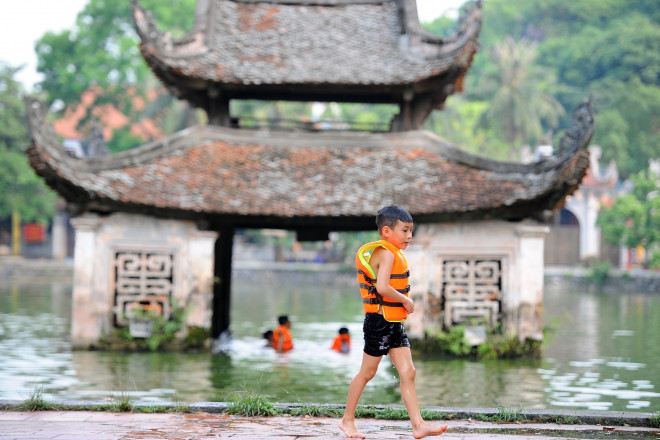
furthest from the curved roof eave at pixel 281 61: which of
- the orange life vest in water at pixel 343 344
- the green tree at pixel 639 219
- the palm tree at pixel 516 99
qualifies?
the palm tree at pixel 516 99

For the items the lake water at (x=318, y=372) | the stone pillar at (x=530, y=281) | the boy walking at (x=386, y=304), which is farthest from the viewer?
the stone pillar at (x=530, y=281)

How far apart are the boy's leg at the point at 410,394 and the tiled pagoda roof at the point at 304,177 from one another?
29.3 feet

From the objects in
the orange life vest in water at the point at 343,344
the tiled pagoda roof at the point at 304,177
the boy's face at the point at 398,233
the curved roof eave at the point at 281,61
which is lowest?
the orange life vest in water at the point at 343,344

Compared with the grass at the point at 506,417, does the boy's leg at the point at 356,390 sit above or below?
above

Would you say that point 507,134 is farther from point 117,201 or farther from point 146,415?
point 146,415

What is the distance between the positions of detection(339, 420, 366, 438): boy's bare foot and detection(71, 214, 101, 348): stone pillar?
10.3 metres

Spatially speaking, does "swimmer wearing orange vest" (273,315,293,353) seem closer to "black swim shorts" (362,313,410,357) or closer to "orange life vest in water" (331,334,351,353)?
"orange life vest in water" (331,334,351,353)

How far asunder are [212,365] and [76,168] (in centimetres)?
421

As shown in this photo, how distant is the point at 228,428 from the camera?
7.39m

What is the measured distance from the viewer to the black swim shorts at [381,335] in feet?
23.7

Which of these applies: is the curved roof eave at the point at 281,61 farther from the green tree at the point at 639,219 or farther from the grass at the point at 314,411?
the green tree at the point at 639,219

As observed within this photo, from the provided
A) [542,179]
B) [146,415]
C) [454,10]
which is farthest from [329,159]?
[454,10]

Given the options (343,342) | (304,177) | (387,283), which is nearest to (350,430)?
(387,283)

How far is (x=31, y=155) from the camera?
15555mm
